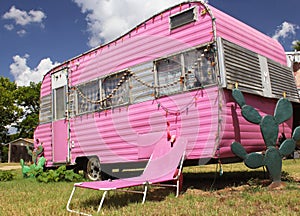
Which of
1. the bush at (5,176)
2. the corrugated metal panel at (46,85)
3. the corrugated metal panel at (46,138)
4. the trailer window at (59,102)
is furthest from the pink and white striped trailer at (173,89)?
the bush at (5,176)

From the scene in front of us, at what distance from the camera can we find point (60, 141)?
9.60m

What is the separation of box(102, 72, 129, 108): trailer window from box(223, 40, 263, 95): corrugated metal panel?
8.42ft

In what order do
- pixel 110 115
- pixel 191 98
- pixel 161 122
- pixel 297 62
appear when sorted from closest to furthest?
pixel 191 98 → pixel 161 122 → pixel 110 115 → pixel 297 62

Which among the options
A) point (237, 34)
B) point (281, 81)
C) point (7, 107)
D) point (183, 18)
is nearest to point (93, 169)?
point (183, 18)

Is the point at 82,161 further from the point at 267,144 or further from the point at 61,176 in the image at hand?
the point at 267,144

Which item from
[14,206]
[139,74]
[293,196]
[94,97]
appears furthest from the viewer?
[94,97]

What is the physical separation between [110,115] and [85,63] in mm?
1908

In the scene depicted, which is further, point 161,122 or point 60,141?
point 60,141

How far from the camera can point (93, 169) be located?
8672 millimetres

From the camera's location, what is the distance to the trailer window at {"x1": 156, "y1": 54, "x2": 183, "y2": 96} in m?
6.66

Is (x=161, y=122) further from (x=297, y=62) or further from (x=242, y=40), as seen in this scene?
(x=297, y=62)

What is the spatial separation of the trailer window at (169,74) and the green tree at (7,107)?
90.9 ft

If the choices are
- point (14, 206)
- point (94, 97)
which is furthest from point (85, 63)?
point (14, 206)

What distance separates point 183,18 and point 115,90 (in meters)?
2.43
